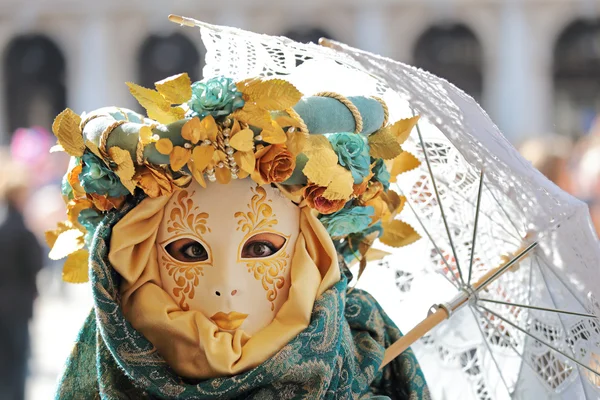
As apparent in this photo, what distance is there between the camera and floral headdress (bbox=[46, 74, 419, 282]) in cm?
261

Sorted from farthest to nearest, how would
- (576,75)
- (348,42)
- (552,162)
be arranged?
(348,42)
(576,75)
(552,162)

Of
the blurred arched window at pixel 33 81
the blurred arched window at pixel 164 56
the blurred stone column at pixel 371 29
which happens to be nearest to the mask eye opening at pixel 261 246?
the blurred stone column at pixel 371 29

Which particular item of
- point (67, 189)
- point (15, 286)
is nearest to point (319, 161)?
point (67, 189)

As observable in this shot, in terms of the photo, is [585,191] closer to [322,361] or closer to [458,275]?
[458,275]

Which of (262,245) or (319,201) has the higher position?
(319,201)

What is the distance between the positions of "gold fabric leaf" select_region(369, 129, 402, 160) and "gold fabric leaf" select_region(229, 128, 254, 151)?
360 mm

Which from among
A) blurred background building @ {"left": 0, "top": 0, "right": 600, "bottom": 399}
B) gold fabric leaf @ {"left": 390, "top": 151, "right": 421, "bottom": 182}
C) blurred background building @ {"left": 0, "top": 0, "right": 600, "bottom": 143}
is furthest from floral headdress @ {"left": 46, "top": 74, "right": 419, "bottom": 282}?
blurred background building @ {"left": 0, "top": 0, "right": 600, "bottom": 143}

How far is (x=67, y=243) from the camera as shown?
120 inches

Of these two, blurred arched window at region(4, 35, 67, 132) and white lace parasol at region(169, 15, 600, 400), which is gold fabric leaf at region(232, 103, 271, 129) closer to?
white lace parasol at region(169, 15, 600, 400)

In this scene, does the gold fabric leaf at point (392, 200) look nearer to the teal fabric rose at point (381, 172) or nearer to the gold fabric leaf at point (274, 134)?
the teal fabric rose at point (381, 172)

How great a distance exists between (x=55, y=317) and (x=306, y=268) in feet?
27.6

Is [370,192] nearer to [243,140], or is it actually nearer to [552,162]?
[243,140]

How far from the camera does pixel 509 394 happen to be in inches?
128

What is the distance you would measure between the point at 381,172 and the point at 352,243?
0.25 metres
